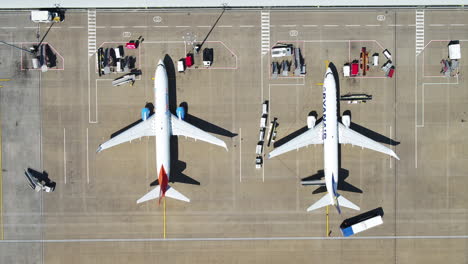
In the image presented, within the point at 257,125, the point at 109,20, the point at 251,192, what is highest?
the point at 109,20

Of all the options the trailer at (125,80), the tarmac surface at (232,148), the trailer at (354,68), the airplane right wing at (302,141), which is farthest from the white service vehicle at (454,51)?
the trailer at (125,80)

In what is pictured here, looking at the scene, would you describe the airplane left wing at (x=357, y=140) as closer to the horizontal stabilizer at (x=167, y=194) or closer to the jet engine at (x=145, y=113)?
the horizontal stabilizer at (x=167, y=194)

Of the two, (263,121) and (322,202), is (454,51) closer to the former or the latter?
(322,202)

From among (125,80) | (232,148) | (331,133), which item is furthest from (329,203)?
(125,80)

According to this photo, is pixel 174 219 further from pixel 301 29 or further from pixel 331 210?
pixel 301 29

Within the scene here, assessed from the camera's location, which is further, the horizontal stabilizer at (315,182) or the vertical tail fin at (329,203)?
the horizontal stabilizer at (315,182)

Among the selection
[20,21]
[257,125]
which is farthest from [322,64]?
[20,21]
